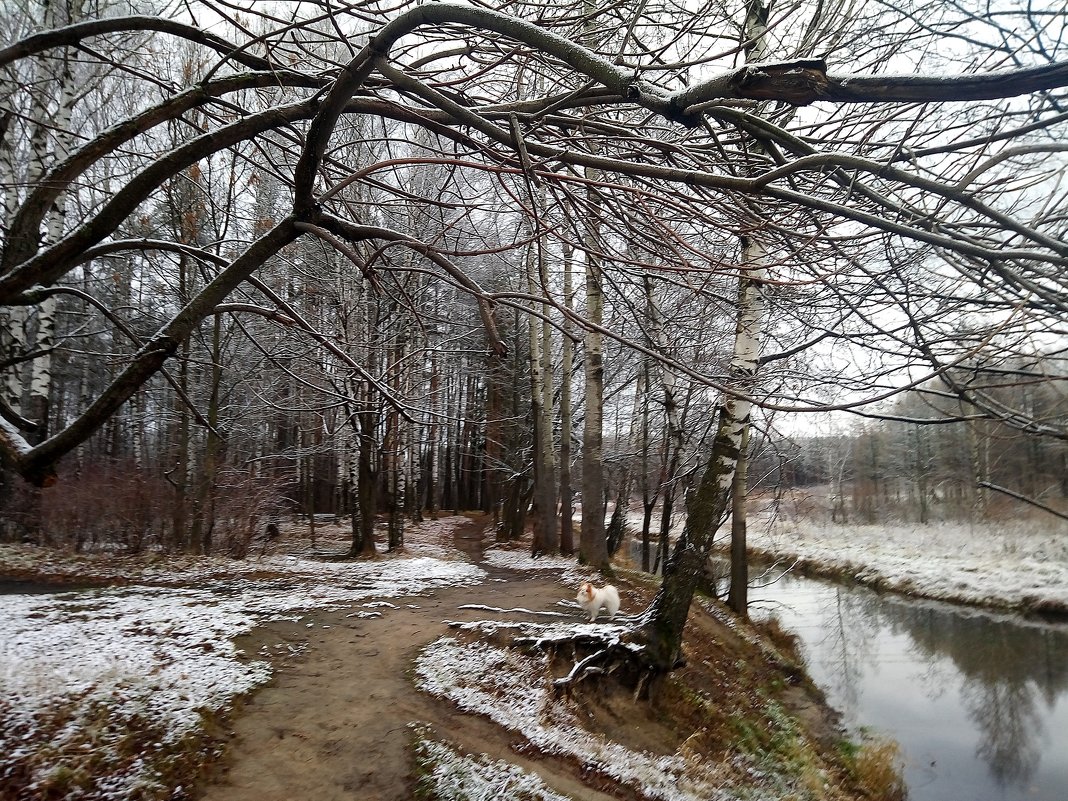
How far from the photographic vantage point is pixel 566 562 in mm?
13906

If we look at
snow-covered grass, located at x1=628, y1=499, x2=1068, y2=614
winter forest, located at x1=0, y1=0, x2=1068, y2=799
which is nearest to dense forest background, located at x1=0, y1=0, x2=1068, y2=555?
winter forest, located at x1=0, y1=0, x2=1068, y2=799

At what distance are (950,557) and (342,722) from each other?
21879 mm

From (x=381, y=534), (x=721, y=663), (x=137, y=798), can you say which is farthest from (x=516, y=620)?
(x=381, y=534)

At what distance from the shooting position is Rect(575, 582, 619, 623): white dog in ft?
28.6

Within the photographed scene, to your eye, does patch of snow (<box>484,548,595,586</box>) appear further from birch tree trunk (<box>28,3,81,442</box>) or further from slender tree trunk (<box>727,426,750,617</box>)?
birch tree trunk (<box>28,3,81,442</box>)

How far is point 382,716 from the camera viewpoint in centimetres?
552

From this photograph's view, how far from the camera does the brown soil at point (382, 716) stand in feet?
15.2

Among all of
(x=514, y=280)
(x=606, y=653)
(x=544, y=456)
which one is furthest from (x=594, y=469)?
(x=514, y=280)

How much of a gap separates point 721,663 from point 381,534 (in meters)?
12.7

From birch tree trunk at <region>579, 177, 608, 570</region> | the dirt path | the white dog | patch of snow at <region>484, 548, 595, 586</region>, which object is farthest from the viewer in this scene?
birch tree trunk at <region>579, 177, 608, 570</region>

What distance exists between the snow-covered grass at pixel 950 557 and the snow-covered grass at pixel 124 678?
511 inches

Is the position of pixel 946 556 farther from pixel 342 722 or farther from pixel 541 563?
pixel 342 722

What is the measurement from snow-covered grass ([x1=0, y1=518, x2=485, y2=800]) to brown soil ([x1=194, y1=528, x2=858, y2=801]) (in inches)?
12.4

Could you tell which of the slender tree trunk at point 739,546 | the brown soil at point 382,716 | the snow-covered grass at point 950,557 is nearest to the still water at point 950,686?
the slender tree trunk at point 739,546
